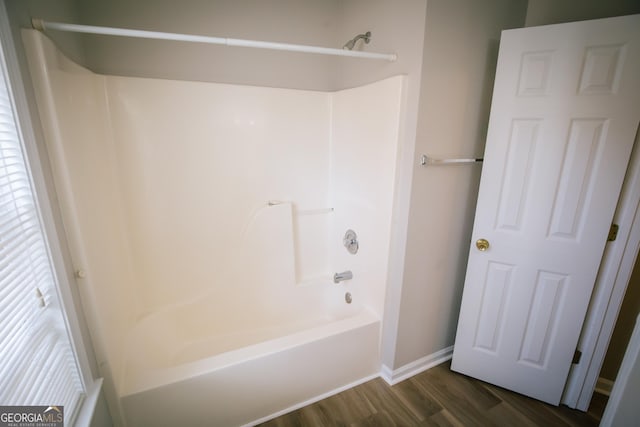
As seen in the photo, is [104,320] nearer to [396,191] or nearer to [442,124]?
[396,191]

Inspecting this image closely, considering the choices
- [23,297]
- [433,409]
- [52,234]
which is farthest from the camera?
[433,409]

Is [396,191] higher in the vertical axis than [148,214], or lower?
higher

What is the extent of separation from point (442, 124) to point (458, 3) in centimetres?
56

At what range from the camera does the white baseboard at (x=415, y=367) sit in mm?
1733

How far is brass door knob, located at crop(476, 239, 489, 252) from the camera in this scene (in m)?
1.56

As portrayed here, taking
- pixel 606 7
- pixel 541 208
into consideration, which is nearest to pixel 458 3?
pixel 606 7

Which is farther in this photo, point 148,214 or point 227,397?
point 148,214

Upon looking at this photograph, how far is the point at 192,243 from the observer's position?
6.17 ft

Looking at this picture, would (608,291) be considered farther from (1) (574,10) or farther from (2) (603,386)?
(1) (574,10)

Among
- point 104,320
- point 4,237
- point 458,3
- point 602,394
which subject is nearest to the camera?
point 4,237

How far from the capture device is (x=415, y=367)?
1800mm

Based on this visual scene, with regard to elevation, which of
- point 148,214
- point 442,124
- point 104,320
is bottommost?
point 104,320

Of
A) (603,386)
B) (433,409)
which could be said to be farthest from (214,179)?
(603,386)

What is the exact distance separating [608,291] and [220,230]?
2228mm
